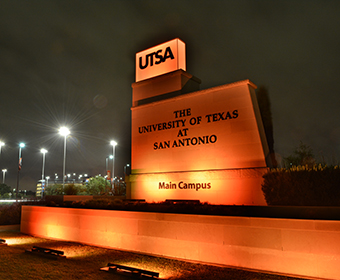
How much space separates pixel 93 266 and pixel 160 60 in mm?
10844

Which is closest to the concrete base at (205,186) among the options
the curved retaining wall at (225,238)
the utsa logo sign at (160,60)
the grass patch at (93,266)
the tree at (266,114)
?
the tree at (266,114)

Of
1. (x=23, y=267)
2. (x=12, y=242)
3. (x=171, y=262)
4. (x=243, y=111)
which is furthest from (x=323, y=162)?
(x=12, y=242)

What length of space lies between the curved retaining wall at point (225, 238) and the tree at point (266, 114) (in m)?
5.48

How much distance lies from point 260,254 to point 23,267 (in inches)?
246

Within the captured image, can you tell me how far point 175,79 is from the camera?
1458 centimetres

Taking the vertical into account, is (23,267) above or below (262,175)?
below

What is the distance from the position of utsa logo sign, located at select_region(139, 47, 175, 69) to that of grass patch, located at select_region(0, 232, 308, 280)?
9740 mm

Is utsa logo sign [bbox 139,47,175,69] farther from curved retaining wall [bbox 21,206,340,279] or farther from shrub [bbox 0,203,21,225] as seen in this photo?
shrub [bbox 0,203,21,225]

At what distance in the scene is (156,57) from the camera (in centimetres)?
1558

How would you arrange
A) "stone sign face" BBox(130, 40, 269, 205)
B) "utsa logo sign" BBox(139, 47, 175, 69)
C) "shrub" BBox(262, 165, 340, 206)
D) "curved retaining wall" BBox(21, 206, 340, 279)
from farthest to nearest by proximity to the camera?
"utsa logo sign" BBox(139, 47, 175, 69)
"stone sign face" BBox(130, 40, 269, 205)
"shrub" BBox(262, 165, 340, 206)
"curved retaining wall" BBox(21, 206, 340, 279)

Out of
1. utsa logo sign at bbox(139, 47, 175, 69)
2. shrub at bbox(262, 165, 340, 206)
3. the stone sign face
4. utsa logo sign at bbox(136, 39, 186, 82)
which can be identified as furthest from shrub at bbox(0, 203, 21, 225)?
shrub at bbox(262, 165, 340, 206)

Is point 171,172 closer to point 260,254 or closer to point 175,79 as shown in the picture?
point 175,79

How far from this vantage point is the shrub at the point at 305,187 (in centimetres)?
893

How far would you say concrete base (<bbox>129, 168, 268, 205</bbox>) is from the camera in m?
11.1
